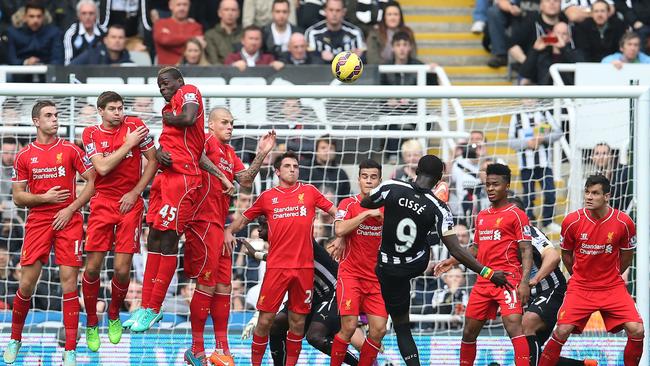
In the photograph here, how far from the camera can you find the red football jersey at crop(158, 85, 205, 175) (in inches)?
481

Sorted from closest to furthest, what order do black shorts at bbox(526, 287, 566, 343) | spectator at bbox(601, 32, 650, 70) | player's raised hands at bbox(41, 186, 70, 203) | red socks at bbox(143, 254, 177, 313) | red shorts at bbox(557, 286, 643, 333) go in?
red socks at bbox(143, 254, 177, 313) → player's raised hands at bbox(41, 186, 70, 203) → red shorts at bbox(557, 286, 643, 333) → black shorts at bbox(526, 287, 566, 343) → spectator at bbox(601, 32, 650, 70)

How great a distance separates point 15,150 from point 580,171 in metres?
6.30

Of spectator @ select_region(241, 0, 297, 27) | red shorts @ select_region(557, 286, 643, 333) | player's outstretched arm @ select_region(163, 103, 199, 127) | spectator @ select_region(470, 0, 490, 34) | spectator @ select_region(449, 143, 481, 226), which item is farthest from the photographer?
spectator @ select_region(470, 0, 490, 34)

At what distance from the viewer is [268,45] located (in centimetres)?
1770

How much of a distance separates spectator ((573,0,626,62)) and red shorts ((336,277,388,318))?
672 cm

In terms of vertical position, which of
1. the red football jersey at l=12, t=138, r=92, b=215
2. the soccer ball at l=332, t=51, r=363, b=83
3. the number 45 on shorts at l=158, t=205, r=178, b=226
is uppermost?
the soccer ball at l=332, t=51, r=363, b=83

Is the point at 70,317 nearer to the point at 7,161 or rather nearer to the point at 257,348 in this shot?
the point at 257,348

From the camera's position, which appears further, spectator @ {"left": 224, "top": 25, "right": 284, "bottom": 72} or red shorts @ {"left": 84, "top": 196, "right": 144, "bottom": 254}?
spectator @ {"left": 224, "top": 25, "right": 284, "bottom": 72}

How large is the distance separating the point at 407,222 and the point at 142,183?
2.43m

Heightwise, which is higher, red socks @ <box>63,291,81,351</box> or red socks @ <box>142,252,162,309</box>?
red socks @ <box>142,252,162,309</box>

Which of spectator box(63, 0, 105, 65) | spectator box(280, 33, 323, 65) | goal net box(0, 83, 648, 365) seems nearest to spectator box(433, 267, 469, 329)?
goal net box(0, 83, 648, 365)

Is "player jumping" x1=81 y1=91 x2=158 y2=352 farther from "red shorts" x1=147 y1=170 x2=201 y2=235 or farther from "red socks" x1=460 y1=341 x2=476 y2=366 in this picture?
"red socks" x1=460 y1=341 x2=476 y2=366

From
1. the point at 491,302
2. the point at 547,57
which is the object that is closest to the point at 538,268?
the point at 491,302

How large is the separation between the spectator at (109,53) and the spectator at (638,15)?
6748mm
